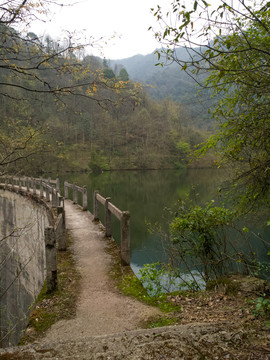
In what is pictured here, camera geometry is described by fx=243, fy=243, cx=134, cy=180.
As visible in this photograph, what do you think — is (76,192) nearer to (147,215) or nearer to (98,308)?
(147,215)

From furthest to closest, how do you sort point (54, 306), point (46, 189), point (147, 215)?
1. point (147, 215)
2. point (46, 189)
3. point (54, 306)

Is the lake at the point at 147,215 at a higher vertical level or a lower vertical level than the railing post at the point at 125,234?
lower

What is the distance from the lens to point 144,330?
8.41 ft

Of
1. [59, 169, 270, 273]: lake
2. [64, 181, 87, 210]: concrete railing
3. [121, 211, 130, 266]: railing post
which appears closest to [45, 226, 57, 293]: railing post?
[121, 211, 130, 266]: railing post

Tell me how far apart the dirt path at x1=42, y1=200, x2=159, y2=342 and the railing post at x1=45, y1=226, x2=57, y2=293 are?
1.90ft

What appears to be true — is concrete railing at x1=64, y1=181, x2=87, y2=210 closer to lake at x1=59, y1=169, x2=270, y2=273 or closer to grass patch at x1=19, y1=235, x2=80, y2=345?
lake at x1=59, y1=169, x2=270, y2=273

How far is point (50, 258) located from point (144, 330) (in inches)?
98.3

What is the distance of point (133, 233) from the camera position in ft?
60.7

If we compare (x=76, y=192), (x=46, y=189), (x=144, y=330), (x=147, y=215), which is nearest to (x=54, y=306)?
(x=144, y=330)

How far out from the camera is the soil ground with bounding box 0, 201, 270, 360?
85.9 inches

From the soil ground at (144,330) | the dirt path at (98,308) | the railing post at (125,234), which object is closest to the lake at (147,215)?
the soil ground at (144,330)

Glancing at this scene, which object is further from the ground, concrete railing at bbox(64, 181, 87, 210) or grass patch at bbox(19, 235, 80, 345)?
concrete railing at bbox(64, 181, 87, 210)

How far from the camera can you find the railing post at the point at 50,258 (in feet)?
14.5

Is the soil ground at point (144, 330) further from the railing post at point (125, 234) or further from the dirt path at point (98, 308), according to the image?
the railing post at point (125, 234)
